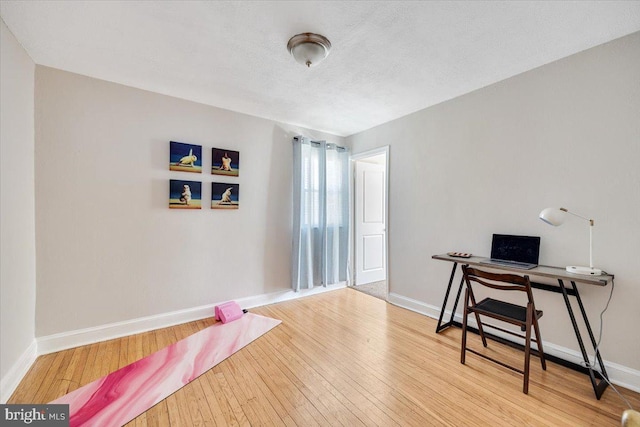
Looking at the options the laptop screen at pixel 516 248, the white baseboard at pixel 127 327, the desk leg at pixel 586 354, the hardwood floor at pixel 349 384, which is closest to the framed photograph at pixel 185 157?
the white baseboard at pixel 127 327

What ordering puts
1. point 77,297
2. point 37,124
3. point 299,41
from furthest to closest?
point 77,297, point 37,124, point 299,41

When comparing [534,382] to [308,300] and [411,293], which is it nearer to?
[411,293]

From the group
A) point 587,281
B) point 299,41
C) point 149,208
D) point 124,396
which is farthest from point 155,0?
point 587,281

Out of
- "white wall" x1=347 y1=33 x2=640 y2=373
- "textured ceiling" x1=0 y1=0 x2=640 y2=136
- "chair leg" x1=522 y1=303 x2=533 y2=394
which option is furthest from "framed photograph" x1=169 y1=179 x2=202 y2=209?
"chair leg" x1=522 y1=303 x2=533 y2=394

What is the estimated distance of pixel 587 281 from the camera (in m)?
1.68

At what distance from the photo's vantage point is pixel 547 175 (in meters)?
2.17

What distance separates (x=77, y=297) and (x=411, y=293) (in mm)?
3405

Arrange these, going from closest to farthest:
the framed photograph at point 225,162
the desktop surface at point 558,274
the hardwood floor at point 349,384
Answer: the hardwood floor at point 349,384
the desktop surface at point 558,274
the framed photograph at point 225,162

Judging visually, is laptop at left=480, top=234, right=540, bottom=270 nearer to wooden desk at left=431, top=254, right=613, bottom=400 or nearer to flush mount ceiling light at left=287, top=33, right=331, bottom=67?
wooden desk at left=431, top=254, right=613, bottom=400

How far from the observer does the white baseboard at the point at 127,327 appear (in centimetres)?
223

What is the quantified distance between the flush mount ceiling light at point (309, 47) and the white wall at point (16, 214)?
1836 millimetres

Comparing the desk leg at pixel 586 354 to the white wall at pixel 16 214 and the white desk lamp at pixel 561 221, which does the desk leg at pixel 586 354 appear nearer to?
the white desk lamp at pixel 561 221

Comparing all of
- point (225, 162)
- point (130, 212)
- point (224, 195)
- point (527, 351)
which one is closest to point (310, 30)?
point (225, 162)

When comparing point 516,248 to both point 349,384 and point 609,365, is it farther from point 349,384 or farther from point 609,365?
point 349,384
